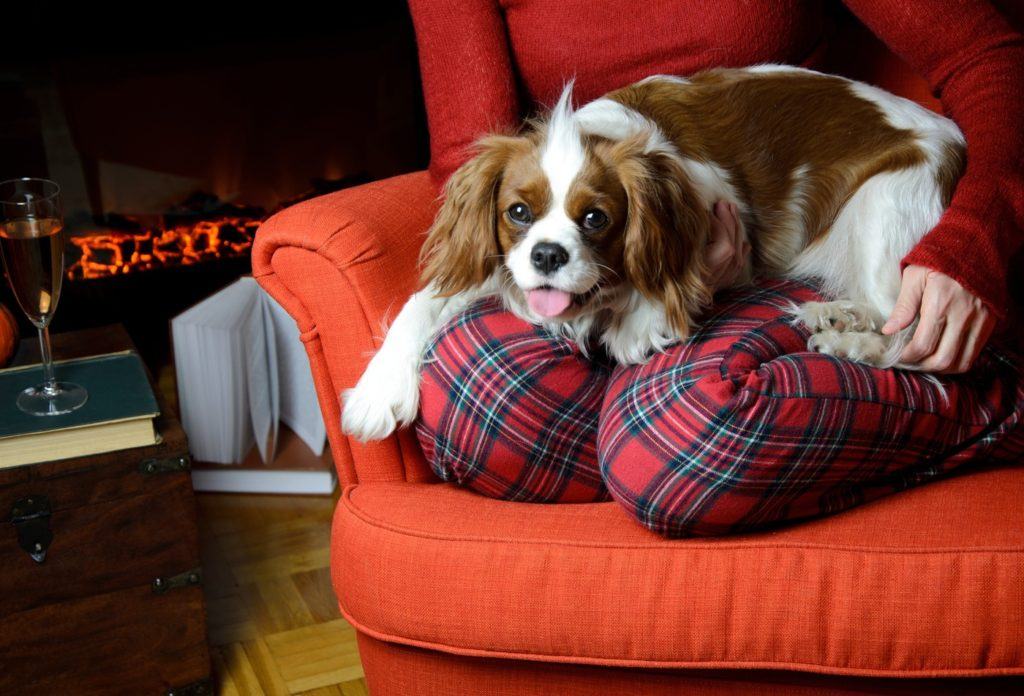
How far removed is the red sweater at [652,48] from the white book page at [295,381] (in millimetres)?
663

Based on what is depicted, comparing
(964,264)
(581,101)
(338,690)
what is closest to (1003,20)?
(964,264)

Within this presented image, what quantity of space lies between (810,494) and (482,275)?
1.53 feet

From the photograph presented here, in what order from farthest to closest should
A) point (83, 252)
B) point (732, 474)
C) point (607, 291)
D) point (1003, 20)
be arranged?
point (83, 252) < point (1003, 20) < point (607, 291) < point (732, 474)

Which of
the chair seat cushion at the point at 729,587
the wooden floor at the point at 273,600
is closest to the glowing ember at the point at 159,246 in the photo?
the wooden floor at the point at 273,600

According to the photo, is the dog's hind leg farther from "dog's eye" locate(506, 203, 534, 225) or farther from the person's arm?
"dog's eye" locate(506, 203, 534, 225)

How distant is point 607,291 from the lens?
1364 millimetres

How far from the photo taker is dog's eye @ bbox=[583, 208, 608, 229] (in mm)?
1312

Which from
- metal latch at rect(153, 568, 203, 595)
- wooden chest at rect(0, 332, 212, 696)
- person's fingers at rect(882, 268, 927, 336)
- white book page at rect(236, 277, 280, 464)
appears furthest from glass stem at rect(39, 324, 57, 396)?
person's fingers at rect(882, 268, 927, 336)

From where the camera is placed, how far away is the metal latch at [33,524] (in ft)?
4.92

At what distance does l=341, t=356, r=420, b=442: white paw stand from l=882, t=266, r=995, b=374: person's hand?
583mm

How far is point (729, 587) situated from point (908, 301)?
1.32 feet

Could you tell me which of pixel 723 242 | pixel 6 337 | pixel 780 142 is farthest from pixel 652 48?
pixel 6 337

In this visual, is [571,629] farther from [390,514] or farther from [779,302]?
[779,302]

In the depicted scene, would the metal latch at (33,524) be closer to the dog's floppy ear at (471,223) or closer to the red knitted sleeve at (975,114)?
the dog's floppy ear at (471,223)
